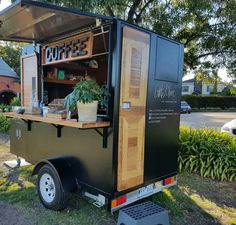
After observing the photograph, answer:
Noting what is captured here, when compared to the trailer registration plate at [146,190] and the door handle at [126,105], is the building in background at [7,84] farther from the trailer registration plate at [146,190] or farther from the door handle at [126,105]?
the door handle at [126,105]

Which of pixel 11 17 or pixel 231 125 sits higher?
pixel 11 17

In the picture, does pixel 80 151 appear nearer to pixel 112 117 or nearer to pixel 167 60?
pixel 112 117

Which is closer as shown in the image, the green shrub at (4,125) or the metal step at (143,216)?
the metal step at (143,216)

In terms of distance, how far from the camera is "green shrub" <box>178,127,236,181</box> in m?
4.68

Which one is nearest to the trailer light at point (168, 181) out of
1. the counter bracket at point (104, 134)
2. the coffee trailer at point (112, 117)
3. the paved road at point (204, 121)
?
the coffee trailer at point (112, 117)

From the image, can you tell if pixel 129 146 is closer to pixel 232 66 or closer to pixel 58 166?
pixel 58 166

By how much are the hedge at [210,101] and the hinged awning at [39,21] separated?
88.2ft

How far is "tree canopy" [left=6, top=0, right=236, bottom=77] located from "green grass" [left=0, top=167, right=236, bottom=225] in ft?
14.3

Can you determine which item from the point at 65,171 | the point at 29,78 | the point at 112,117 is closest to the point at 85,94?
the point at 112,117

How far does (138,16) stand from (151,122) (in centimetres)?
512

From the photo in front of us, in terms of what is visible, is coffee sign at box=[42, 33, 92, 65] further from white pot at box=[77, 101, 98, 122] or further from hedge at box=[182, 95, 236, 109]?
hedge at box=[182, 95, 236, 109]

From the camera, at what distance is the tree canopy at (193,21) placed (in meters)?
6.61

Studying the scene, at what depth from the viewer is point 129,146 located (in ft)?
9.50

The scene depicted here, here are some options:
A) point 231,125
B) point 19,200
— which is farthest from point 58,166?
point 231,125
